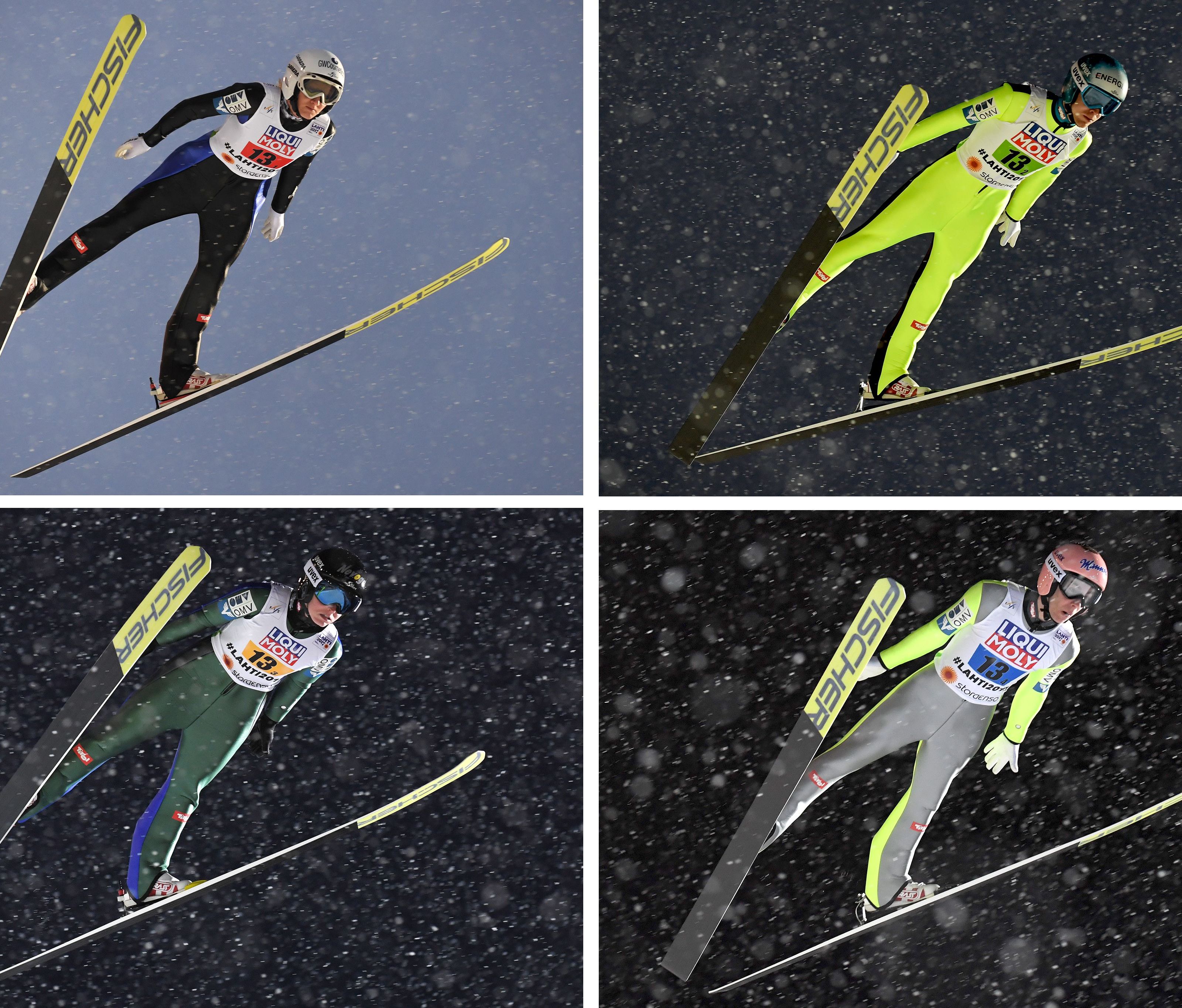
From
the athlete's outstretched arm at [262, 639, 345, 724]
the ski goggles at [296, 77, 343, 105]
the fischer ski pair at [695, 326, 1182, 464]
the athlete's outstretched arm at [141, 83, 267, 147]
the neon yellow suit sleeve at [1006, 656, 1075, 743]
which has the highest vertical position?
the athlete's outstretched arm at [141, 83, 267, 147]

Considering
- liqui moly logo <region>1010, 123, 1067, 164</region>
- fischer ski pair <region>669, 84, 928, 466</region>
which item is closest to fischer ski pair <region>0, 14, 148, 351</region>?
fischer ski pair <region>669, 84, 928, 466</region>

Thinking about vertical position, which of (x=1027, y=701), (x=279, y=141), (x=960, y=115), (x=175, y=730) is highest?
(x=279, y=141)

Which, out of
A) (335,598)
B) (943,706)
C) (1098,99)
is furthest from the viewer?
(943,706)

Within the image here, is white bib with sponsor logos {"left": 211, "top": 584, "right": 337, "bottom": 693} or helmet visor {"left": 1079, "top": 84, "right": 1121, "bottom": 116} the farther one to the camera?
white bib with sponsor logos {"left": 211, "top": 584, "right": 337, "bottom": 693}

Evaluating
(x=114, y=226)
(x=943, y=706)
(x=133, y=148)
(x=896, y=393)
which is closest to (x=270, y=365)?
(x=114, y=226)

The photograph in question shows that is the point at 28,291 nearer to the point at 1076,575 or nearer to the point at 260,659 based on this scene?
the point at 260,659

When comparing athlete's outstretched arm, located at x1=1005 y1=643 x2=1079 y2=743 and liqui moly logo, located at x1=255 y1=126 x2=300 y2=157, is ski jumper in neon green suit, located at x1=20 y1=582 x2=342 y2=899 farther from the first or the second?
athlete's outstretched arm, located at x1=1005 y1=643 x2=1079 y2=743

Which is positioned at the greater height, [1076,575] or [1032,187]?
[1032,187]

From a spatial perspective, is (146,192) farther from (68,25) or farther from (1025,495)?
(1025,495)
